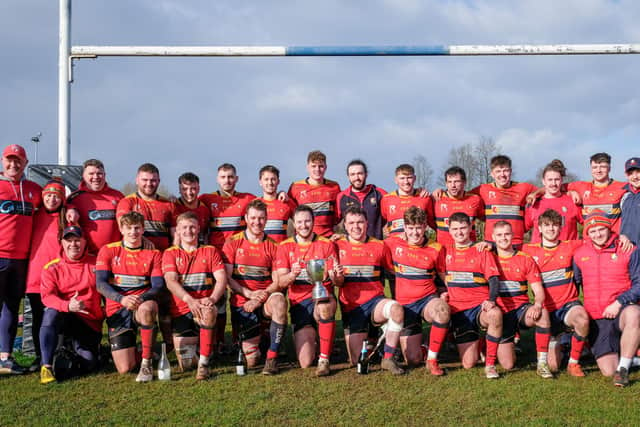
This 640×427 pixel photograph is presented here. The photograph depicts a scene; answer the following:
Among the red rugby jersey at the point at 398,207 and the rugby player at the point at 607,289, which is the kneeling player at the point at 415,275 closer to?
the red rugby jersey at the point at 398,207

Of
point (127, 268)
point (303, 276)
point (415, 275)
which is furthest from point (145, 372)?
point (415, 275)

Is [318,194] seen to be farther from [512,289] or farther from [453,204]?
[512,289]

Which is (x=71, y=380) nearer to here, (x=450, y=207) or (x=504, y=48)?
(x=450, y=207)

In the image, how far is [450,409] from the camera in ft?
13.4

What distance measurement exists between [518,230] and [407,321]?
1.75 meters

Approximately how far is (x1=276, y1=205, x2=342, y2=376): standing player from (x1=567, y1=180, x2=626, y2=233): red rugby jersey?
110 inches

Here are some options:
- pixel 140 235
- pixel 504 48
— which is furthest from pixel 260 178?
pixel 504 48

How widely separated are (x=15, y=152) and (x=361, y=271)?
3.52 meters

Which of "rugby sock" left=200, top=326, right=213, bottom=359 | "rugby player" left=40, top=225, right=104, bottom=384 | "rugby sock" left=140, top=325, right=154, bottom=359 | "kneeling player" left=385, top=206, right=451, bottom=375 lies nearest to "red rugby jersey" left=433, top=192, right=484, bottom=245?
"kneeling player" left=385, top=206, right=451, bottom=375

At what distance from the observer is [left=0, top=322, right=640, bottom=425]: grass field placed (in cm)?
390

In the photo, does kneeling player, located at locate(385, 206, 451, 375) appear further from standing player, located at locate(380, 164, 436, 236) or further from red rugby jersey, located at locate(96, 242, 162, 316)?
red rugby jersey, located at locate(96, 242, 162, 316)

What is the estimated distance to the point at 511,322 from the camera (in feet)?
17.0

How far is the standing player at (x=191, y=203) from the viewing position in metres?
5.82

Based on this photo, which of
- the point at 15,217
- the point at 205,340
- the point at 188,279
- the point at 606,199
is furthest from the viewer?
the point at 606,199
